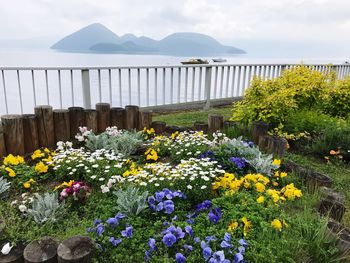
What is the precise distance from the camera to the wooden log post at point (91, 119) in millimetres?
4004

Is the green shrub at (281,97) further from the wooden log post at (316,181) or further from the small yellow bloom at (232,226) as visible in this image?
the small yellow bloom at (232,226)

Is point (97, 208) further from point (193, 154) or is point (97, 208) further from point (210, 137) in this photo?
point (210, 137)

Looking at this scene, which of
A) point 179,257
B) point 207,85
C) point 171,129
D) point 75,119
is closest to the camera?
point 179,257

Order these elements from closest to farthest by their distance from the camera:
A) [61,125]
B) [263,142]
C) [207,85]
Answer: [263,142], [61,125], [207,85]

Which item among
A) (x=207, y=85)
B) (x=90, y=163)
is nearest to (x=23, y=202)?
(x=90, y=163)

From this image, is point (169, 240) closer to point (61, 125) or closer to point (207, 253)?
point (207, 253)

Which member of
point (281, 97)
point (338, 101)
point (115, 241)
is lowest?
point (115, 241)

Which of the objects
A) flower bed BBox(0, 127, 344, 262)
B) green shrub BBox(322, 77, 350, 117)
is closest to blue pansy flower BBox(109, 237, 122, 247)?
flower bed BBox(0, 127, 344, 262)

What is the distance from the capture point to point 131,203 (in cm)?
224

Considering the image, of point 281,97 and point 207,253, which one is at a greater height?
point 281,97

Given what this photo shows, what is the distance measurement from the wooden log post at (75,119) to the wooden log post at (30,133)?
435 mm

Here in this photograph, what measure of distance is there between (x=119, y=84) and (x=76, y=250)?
558 centimetres

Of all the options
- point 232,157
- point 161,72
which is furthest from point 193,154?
point 161,72

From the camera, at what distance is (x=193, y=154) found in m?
3.28
